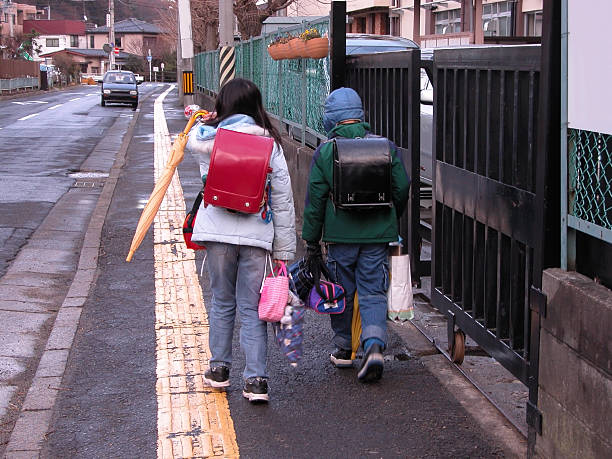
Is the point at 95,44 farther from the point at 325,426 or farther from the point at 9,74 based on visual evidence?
the point at 325,426

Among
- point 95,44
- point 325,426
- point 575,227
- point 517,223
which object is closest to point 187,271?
point 325,426

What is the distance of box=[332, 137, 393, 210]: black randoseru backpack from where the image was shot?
5.12 metres

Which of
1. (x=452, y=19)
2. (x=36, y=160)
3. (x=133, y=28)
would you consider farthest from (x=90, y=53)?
(x=36, y=160)

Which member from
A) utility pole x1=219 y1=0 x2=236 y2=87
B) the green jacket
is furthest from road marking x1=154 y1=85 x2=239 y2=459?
utility pole x1=219 y1=0 x2=236 y2=87

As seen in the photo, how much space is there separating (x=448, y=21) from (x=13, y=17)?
89116 mm

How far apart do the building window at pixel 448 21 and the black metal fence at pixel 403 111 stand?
21.4m

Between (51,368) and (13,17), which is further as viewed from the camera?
(13,17)

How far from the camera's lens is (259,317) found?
508 centimetres

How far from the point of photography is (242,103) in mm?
5059

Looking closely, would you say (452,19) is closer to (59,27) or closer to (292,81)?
(292,81)

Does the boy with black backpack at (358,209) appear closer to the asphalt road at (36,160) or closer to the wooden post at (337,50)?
the wooden post at (337,50)

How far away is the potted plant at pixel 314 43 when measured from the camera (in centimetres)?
864

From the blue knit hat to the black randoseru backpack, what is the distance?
270 millimetres

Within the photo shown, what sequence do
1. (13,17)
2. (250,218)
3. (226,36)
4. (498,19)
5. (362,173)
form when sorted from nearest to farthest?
(250,218), (362,173), (226,36), (498,19), (13,17)
